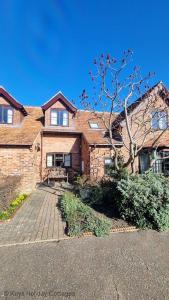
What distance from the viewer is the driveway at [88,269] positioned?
3.69 m

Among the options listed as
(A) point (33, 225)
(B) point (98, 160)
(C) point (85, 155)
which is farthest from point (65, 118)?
(A) point (33, 225)

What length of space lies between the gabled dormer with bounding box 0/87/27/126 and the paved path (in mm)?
8350

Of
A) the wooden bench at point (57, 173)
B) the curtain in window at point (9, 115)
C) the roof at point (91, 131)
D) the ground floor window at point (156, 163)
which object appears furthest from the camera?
the ground floor window at point (156, 163)

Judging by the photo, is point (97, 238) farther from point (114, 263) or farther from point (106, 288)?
point (106, 288)

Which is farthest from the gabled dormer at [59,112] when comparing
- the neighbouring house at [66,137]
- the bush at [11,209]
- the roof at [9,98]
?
the bush at [11,209]

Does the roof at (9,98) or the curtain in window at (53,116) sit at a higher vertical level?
the roof at (9,98)

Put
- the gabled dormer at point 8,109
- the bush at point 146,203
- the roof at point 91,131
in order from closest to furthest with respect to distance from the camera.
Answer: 1. the bush at point 146,203
2. the roof at point 91,131
3. the gabled dormer at point 8,109

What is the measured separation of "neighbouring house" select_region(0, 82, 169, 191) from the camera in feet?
48.7

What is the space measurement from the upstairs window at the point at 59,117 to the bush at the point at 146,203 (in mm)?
10855

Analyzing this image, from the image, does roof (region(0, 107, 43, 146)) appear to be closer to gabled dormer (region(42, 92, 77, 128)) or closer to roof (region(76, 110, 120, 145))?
gabled dormer (region(42, 92, 77, 128))

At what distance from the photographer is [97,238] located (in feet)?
19.9

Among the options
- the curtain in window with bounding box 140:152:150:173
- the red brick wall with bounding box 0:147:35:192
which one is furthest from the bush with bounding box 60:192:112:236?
the curtain in window with bounding box 140:152:150:173

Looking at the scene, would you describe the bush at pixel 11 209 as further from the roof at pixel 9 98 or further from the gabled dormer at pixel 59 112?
the roof at pixel 9 98

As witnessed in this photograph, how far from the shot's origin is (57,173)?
637 inches
